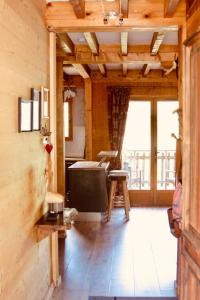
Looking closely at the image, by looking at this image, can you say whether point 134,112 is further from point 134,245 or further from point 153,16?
point 153,16

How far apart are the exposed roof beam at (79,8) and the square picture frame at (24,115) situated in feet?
2.72

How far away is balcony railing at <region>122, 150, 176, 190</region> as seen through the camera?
7758 millimetres

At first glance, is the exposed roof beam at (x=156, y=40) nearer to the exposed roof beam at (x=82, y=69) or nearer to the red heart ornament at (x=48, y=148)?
the exposed roof beam at (x=82, y=69)

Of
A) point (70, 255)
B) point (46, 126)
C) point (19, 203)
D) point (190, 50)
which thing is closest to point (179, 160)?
point (190, 50)

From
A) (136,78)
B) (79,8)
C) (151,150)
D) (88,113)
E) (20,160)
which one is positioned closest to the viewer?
(20,160)

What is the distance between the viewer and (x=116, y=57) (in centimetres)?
532

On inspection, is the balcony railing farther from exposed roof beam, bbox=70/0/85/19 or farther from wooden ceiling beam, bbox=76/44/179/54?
exposed roof beam, bbox=70/0/85/19

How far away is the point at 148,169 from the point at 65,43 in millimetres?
3855

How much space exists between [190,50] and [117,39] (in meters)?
2.04

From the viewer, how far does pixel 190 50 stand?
298 cm

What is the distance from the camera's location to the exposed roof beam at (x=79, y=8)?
295 centimetres

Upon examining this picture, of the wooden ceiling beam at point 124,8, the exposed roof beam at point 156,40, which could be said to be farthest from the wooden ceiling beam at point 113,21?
the exposed roof beam at point 156,40

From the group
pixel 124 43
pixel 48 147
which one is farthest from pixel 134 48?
pixel 48 147

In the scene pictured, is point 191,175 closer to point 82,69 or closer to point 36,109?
point 36,109
